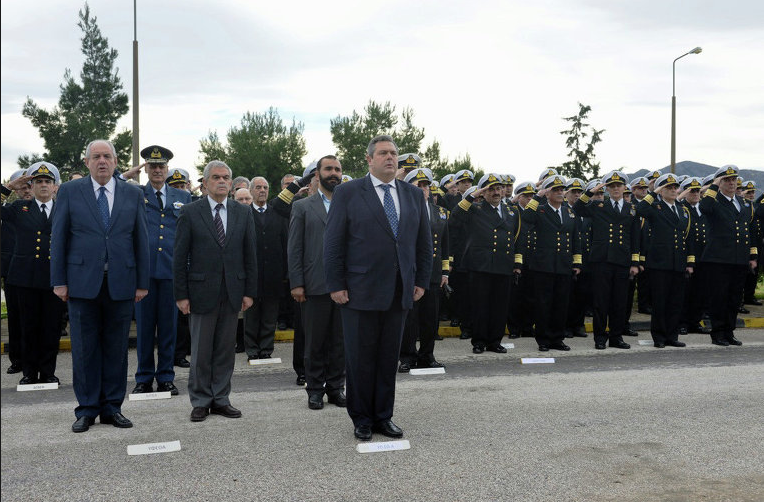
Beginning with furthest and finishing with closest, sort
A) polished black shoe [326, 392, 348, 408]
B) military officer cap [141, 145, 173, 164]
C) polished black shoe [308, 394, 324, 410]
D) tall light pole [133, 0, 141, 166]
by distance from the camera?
tall light pole [133, 0, 141, 166] < military officer cap [141, 145, 173, 164] < polished black shoe [326, 392, 348, 408] < polished black shoe [308, 394, 324, 410]

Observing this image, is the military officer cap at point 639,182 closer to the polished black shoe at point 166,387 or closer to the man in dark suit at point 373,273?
the man in dark suit at point 373,273

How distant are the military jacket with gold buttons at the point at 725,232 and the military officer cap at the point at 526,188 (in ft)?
7.85

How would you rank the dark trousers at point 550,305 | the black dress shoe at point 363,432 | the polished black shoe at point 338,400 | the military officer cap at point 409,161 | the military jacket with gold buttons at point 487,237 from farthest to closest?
the dark trousers at point 550,305 < the military jacket with gold buttons at point 487,237 < the military officer cap at point 409,161 < the polished black shoe at point 338,400 < the black dress shoe at point 363,432

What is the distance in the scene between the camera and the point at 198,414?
234 inches

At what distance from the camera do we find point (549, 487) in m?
4.23

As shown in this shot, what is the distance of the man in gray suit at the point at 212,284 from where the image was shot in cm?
606

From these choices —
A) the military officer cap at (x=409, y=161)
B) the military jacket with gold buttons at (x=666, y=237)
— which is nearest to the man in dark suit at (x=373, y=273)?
the military officer cap at (x=409, y=161)

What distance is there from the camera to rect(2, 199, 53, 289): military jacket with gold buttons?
25.3 feet

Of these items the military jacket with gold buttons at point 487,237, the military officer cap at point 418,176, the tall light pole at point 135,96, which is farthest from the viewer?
the tall light pole at point 135,96

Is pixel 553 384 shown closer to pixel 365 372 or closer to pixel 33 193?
pixel 365 372

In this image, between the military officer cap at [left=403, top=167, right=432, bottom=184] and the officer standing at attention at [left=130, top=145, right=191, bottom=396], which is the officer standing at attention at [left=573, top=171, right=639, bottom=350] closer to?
the military officer cap at [left=403, top=167, right=432, bottom=184]

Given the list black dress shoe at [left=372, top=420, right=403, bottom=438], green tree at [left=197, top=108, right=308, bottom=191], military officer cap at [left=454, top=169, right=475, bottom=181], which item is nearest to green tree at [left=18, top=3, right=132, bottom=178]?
green tree at [left=197, top=108, right=308, bottom=191]

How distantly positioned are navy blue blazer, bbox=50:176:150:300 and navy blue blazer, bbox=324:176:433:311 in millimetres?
1594

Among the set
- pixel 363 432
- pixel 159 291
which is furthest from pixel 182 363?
pixel 363 432
